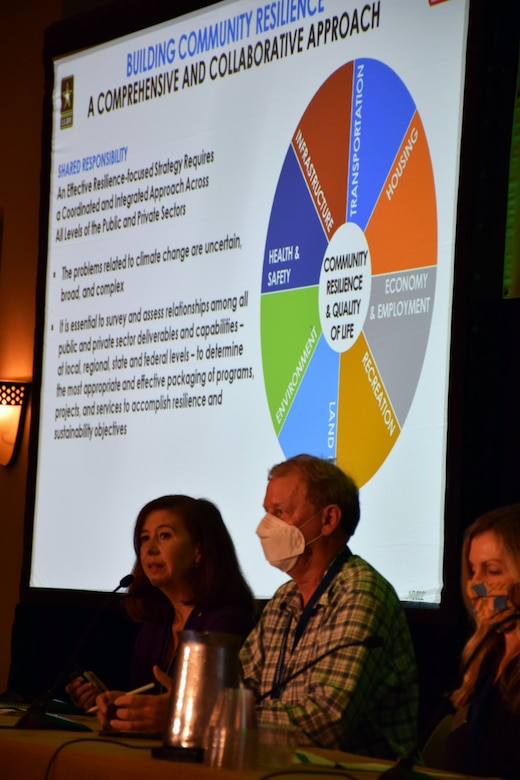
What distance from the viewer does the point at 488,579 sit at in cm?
243

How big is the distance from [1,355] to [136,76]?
1603mm

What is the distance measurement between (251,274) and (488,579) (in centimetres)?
181

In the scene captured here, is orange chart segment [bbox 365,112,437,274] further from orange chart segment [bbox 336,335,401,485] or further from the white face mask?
the white face mask

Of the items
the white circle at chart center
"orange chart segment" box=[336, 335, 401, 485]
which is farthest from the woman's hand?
the white circle at chart center

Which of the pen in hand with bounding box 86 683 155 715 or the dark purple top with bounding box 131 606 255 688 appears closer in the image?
the pen in hand with bounding box 86 683 155 715

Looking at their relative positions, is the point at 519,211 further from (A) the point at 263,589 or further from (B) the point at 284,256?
(A) the point at 263,589

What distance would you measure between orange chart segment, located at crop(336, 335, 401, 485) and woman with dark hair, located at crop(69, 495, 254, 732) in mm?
414

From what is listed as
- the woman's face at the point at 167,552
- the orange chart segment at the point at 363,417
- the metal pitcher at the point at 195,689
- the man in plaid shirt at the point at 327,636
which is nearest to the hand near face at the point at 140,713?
the man in plaid shirt at the point at 327,636

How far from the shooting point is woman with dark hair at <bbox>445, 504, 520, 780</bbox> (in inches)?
91.9

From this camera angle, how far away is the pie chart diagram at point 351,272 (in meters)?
3.47

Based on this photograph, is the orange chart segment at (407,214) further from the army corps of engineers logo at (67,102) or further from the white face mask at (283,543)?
the army corps of engineers logo at (67,102)

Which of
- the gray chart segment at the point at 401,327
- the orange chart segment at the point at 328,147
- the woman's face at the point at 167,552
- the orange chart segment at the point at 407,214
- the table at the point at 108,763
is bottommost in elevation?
the table at the point at 108,763

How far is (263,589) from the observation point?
3777 millimetres

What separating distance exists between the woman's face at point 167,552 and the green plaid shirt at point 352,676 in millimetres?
525
